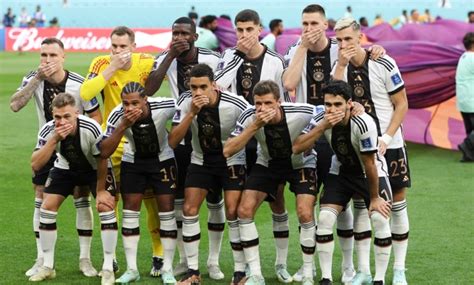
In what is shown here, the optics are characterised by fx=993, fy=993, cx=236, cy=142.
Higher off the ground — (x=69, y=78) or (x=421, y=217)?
A: (x=69, y=78)

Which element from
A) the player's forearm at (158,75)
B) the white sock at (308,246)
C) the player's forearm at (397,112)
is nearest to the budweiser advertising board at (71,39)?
the player's forearm at (158,75)

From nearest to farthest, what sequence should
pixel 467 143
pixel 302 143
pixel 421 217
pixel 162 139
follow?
pixel 302 143, pixel 162 139, pixel 421 217, pixel 467 143

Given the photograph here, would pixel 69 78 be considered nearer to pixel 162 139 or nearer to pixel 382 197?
pixel 162 139

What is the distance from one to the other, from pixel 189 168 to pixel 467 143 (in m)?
7.40

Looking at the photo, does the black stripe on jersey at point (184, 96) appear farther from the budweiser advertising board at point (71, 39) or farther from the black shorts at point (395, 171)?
the budweiser advertising board at point (71, 39)

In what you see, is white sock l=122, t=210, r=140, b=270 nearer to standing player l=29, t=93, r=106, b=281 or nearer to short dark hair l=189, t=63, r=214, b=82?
standing player l=29, t=93, r=106, b=281

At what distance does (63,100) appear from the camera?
26.1 feet

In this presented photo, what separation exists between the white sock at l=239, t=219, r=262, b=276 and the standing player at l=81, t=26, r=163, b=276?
96cm

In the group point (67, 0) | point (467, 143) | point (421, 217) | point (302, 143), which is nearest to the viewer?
point (302, 143)

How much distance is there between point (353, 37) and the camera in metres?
7.96

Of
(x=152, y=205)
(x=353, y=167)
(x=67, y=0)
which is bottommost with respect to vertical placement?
(x=67, y=0)

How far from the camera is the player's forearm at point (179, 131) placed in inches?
311

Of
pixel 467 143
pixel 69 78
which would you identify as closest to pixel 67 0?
pixel 467 143

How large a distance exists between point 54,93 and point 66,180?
2.64 ft
